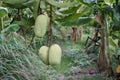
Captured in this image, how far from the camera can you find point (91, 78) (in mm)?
4852

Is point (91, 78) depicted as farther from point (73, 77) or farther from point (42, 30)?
point (42, 30)

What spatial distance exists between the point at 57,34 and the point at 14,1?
0.12m

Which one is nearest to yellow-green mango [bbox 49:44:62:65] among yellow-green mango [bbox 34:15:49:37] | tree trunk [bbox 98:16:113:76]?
yellow-green mango [bbox 34:15:49:37]

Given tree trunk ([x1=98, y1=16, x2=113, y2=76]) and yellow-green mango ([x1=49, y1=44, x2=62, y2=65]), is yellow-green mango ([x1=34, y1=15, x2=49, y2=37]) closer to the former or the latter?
yellow-green mango ([x1=49, y1=44, x2=62, y2=65])

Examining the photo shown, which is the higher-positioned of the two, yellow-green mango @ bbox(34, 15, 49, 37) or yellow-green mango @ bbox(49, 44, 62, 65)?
yellow-green mango @ bbox(34, 15, 49, 37)

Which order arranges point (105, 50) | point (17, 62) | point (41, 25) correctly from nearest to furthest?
point (41, 25)
point (17, 62)
point (105, 50)

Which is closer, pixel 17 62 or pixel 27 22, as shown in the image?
pixel 27 22

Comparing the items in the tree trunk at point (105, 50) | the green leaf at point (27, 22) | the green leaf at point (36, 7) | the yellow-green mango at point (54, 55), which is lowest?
the tree trunk at point (105, 50)

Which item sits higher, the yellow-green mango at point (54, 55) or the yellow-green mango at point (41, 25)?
the yellow-green mango at point (41, 25)

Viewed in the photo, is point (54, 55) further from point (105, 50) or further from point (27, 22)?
point (105, 50)

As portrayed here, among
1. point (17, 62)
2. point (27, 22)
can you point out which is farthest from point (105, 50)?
point (27, 22)

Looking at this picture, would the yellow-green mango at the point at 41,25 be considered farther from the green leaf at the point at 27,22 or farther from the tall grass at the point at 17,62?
the tall grass at the point at 17,62

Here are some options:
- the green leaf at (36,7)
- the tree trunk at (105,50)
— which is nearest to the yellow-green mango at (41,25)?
the green leaf at (36,7)

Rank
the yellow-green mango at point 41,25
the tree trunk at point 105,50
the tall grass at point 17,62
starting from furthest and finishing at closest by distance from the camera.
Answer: the tree trunk at point 105,50 < the tall grass at point 17,62 < the yellow-green mango at point 41,25
